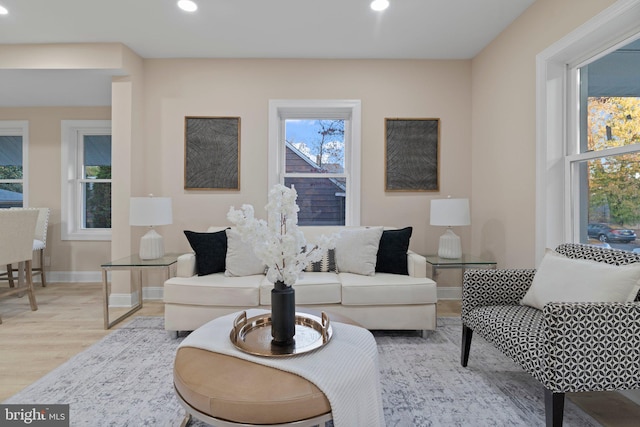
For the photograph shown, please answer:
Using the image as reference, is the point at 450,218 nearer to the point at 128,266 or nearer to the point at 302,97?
the point at 302,97

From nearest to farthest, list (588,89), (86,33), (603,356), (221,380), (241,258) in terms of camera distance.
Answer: (221,380)
(603,356)
(588,89)
(241,258)
(86,33)

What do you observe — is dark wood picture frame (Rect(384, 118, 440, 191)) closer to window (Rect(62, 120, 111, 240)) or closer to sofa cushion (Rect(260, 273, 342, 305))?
sofa cushion (Rect(260, 273, 342, 305))

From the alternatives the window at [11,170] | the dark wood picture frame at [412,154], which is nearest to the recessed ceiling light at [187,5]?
the dark wood picture frame at [412,154]

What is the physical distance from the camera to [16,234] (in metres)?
3.25

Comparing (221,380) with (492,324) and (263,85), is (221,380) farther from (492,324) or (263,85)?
(263,85)

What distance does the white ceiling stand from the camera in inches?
109

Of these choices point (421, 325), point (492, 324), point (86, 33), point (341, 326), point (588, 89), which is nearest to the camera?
point (341, 326)

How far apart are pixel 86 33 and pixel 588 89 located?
4.20 m

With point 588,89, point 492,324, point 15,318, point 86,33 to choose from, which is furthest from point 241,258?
point 588,89

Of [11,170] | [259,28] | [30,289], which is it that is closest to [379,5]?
[259,28]

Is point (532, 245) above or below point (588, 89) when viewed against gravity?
below

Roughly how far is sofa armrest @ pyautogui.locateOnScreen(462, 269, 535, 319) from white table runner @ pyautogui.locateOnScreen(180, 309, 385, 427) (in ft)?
3.15

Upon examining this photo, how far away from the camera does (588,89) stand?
2414 millimetres

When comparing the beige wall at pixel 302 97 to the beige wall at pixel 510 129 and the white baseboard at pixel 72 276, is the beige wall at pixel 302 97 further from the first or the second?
the white baseboard at pixel 72 276
